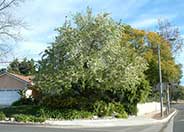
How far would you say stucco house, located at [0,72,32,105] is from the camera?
59606 millimetres

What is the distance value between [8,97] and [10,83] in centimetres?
258

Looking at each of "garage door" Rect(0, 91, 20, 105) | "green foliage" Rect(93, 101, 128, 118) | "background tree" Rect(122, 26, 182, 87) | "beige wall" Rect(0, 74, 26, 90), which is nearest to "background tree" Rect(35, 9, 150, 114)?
"green foliage" Rect(93, 101, 128, 118)

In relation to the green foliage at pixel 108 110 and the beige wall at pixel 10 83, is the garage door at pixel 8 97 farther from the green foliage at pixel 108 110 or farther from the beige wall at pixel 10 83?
the green foliage at pixel 108 110

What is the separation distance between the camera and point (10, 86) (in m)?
61.8

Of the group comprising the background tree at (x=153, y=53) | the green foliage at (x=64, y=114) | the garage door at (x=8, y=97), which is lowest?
the green foliage at (x=64, y=114)

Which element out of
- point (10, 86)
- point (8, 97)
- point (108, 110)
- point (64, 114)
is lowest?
point (64, 114)

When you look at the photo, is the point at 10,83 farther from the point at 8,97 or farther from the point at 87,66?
the point at 87,66

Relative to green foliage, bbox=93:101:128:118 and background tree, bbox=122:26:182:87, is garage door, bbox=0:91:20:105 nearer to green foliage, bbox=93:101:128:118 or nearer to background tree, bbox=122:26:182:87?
background tree, bbox=122:26:182:87

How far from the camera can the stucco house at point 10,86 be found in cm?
5961

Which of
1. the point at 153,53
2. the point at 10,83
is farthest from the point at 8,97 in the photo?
the point at 153,53

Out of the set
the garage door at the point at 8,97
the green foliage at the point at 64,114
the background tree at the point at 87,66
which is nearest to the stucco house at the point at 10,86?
the garage door at the point at 8,97

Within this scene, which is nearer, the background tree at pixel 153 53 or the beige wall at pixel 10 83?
the background tree at pixel 153 53

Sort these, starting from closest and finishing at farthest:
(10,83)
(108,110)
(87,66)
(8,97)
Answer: (87,66), (108,110), (8,97), (10,83)

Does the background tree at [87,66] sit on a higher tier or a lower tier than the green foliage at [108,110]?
higher
